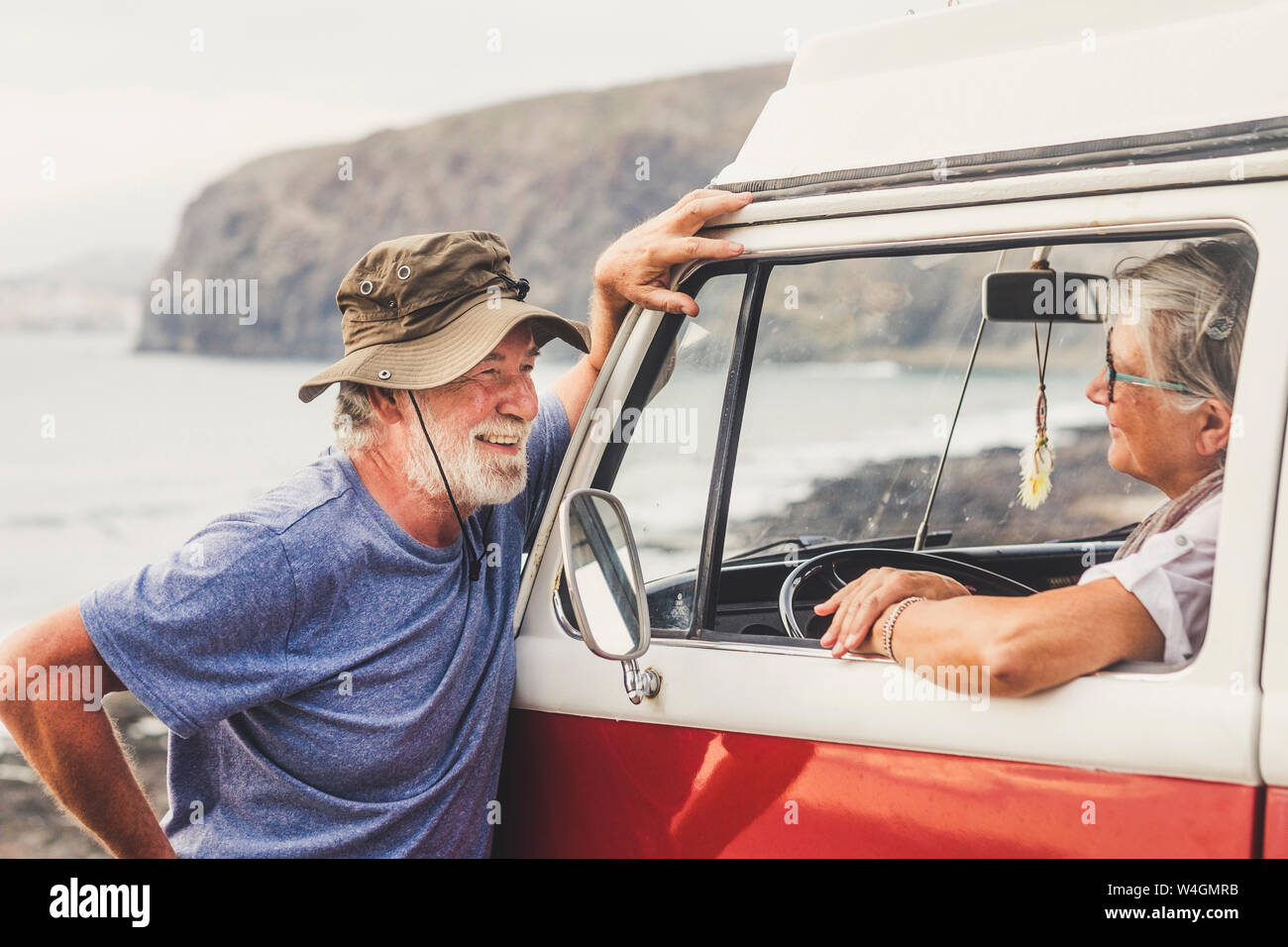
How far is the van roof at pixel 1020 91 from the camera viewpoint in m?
1.75

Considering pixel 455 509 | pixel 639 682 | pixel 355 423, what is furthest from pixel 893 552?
pixel 355 423

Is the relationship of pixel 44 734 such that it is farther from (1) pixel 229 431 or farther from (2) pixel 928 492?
(1) pixel 229 431

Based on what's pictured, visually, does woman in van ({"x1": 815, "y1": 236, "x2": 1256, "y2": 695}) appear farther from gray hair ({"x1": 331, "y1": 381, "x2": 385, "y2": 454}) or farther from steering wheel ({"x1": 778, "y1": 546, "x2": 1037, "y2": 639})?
gray hair ({"x1": 331, "y1": 381, "x2": 385, "y2": 454})

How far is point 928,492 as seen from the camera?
309 centimetres

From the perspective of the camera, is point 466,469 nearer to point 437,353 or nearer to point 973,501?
point 437,353

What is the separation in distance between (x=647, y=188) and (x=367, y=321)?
68.9 m

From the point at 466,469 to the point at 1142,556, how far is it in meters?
1.24

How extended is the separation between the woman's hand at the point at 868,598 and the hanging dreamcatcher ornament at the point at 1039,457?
0.80m

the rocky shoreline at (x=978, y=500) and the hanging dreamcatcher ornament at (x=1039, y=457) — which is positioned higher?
the hanging dreamcatcher ornament at (x=1039, y=457)

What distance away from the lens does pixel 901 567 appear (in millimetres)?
2422

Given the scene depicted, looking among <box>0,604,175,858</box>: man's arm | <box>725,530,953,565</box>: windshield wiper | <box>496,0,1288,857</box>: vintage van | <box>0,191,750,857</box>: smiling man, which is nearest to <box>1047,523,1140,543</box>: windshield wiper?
<box>725,530,953,565</box>: windshield wiper

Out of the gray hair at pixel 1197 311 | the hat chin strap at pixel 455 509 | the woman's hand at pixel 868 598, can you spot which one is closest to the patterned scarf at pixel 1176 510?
the gray hair at pixel 1197 311

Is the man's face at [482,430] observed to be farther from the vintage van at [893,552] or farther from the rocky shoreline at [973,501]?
the rocky shoreline at [973,501]

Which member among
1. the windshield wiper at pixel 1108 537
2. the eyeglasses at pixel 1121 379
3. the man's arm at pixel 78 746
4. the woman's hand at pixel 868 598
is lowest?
the man's arm at pixel 78 746
